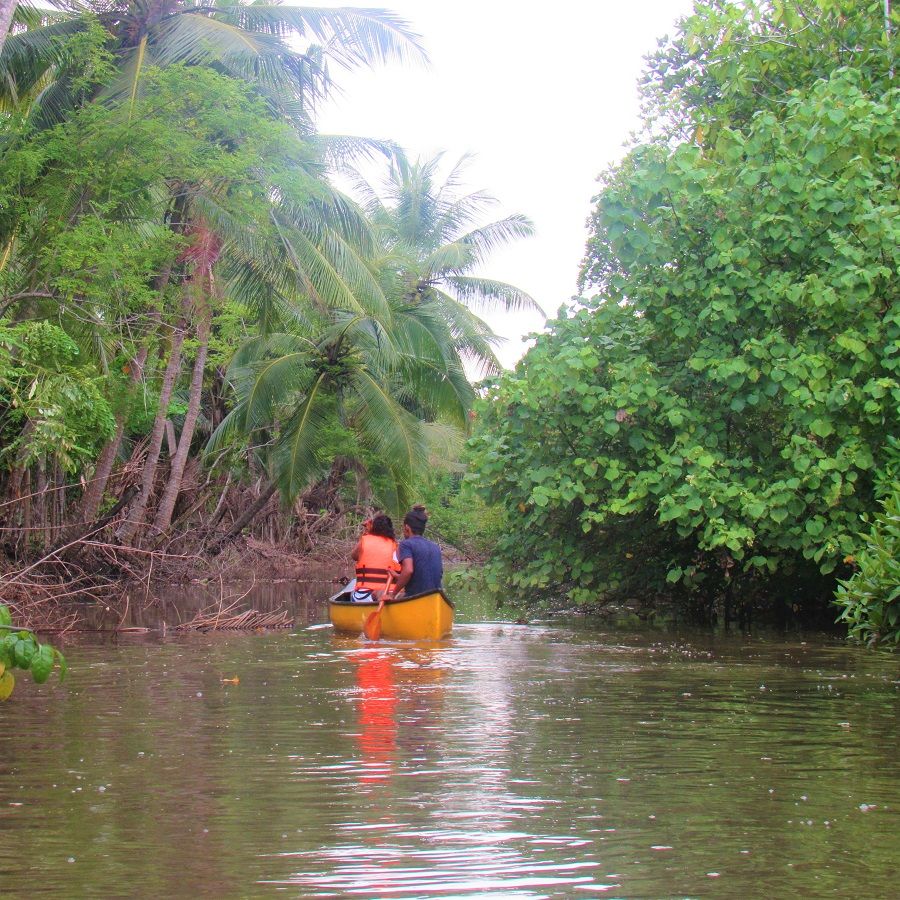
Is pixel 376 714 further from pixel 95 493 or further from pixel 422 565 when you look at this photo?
pixel 95 493

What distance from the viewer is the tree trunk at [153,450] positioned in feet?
67.2

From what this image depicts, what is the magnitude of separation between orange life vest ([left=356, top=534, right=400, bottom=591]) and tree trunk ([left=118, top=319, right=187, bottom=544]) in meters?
6.59

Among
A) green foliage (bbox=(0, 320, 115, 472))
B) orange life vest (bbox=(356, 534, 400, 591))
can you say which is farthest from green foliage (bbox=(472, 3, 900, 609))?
green foliage (bbox=(0, 320, 115, 472))

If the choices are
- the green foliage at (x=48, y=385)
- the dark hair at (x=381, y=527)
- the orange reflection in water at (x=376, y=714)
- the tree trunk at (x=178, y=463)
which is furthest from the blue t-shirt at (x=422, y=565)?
the tree trunk at (x=178, y=463)

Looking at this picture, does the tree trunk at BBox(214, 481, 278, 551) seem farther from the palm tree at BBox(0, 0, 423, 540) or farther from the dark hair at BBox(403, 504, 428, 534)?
the dark hair at BBox(403, 504, 428, 534)

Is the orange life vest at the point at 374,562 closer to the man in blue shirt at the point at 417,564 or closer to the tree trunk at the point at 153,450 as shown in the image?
the man in blue shirt at the point at 417,564

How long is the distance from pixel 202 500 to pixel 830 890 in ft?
74.8

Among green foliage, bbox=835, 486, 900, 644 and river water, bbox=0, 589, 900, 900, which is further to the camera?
green foliage, bbox=835, 486, 900, 644

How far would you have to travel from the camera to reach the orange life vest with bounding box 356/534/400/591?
46.8ft

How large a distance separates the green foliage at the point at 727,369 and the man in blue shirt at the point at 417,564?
4.14ft

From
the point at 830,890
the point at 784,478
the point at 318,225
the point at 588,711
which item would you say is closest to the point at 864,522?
the point at 784,478

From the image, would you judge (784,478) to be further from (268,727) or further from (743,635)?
(268,727)

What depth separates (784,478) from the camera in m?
12.9

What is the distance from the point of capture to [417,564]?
1344 centimetres
